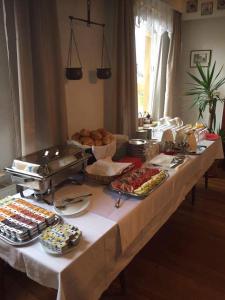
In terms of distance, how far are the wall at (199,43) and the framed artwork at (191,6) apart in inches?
5.5

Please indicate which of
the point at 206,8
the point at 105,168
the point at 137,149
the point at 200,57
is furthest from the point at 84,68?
the point at 206,8

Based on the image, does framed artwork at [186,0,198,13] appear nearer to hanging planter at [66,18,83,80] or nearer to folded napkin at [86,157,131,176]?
hanging planter at [66,18,83,80]

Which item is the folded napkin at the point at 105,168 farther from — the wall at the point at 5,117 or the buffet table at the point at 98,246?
the wall at the point at 5,117

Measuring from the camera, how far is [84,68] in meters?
2.13

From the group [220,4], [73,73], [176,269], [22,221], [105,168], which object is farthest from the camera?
[220,4]

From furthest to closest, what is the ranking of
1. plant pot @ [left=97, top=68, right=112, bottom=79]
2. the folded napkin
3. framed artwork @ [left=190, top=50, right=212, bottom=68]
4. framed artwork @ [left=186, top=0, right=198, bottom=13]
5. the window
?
1. framed artwork @ [left=190, top=50, right=212, bottom=68]
2. framed artwork @ [left=186, top=0, right=198, bottom=13]
3. the window
4. plant pot @ [left=97, top=68, right=112, bottom=79]
5. the folded napkin

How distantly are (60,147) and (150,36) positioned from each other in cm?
216

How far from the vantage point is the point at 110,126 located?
2.43 metres

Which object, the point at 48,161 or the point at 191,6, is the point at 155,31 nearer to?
the point at 191,6

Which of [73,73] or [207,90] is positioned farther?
[207,90]

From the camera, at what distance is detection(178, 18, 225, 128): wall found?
3251 millimetres

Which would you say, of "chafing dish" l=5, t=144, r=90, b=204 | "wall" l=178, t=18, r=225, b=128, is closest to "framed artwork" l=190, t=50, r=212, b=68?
"wall" l=178, t=18, r=225, b=128

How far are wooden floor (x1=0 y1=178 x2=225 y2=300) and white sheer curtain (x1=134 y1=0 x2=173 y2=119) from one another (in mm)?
1564

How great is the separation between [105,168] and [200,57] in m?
2.61
